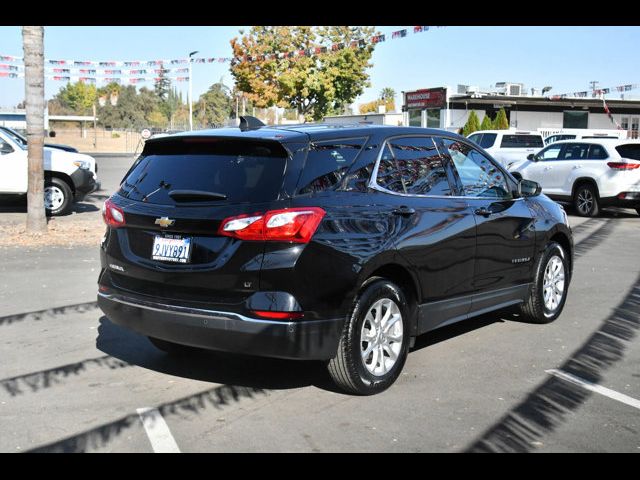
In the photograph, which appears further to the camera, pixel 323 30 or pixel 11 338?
pixel 323 30

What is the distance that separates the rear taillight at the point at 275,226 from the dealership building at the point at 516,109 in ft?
135

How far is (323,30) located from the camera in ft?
144

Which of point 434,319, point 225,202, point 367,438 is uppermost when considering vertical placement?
point 225,202

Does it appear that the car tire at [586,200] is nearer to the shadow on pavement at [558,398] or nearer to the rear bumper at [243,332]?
the shadow on pavement at [558,398]

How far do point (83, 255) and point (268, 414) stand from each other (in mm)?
6903

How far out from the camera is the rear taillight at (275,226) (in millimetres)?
4477

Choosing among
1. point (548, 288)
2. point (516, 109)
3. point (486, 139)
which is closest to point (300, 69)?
point (516, 109)

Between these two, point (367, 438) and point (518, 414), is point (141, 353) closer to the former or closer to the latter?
point (367, 438)

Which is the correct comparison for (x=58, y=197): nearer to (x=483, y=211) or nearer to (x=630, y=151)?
(x=483, y=211)

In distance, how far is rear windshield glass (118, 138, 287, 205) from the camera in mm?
4668

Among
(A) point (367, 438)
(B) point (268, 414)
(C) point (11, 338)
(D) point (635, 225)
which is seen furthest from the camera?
(D) point (635, 225)

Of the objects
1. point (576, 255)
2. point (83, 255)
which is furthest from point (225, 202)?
point (576, 255)

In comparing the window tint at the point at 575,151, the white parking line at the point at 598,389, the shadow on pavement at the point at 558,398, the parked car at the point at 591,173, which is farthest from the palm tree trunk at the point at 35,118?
the window tint at the point at 575,151

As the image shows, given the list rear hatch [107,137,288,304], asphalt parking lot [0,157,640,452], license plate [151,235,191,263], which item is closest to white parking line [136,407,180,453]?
asphalt parking lot [0,157,640,452]
